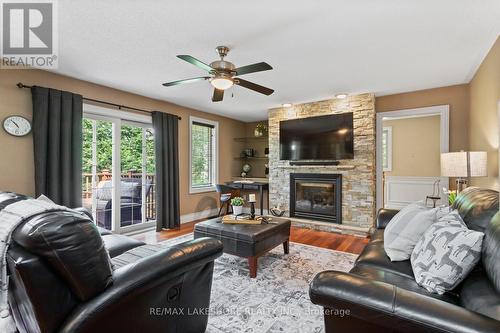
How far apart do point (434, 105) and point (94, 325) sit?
4.80 metres

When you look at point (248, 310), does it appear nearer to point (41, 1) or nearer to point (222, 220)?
point (222, 220)

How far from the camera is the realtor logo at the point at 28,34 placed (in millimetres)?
1990

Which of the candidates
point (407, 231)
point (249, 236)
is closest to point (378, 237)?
point (407, 231)

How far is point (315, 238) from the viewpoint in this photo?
13.4 feet

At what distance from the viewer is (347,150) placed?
4449 millimetres

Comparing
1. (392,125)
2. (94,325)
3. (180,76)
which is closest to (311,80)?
(180,76)

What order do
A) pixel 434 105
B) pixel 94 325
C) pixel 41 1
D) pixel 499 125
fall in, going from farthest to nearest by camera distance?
pixel 434 105
pixel 499 125
pixel 41 1
pixel 94 325

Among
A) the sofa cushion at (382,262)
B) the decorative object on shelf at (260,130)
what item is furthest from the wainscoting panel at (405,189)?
the sofa cushion at (382,262)

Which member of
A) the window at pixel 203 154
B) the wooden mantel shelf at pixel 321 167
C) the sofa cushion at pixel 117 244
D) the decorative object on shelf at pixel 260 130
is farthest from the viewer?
the decorative object on shelf at pixel 260 130

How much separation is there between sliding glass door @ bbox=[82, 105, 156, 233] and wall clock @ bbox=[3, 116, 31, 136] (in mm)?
708

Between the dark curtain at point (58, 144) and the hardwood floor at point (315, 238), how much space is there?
1.20 meters

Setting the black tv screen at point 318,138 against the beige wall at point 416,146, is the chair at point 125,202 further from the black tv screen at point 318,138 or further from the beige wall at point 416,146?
the beige wall at point 416,146

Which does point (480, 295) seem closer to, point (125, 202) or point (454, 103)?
point (454, 103)

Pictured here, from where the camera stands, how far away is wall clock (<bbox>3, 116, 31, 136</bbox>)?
2.93 metres
